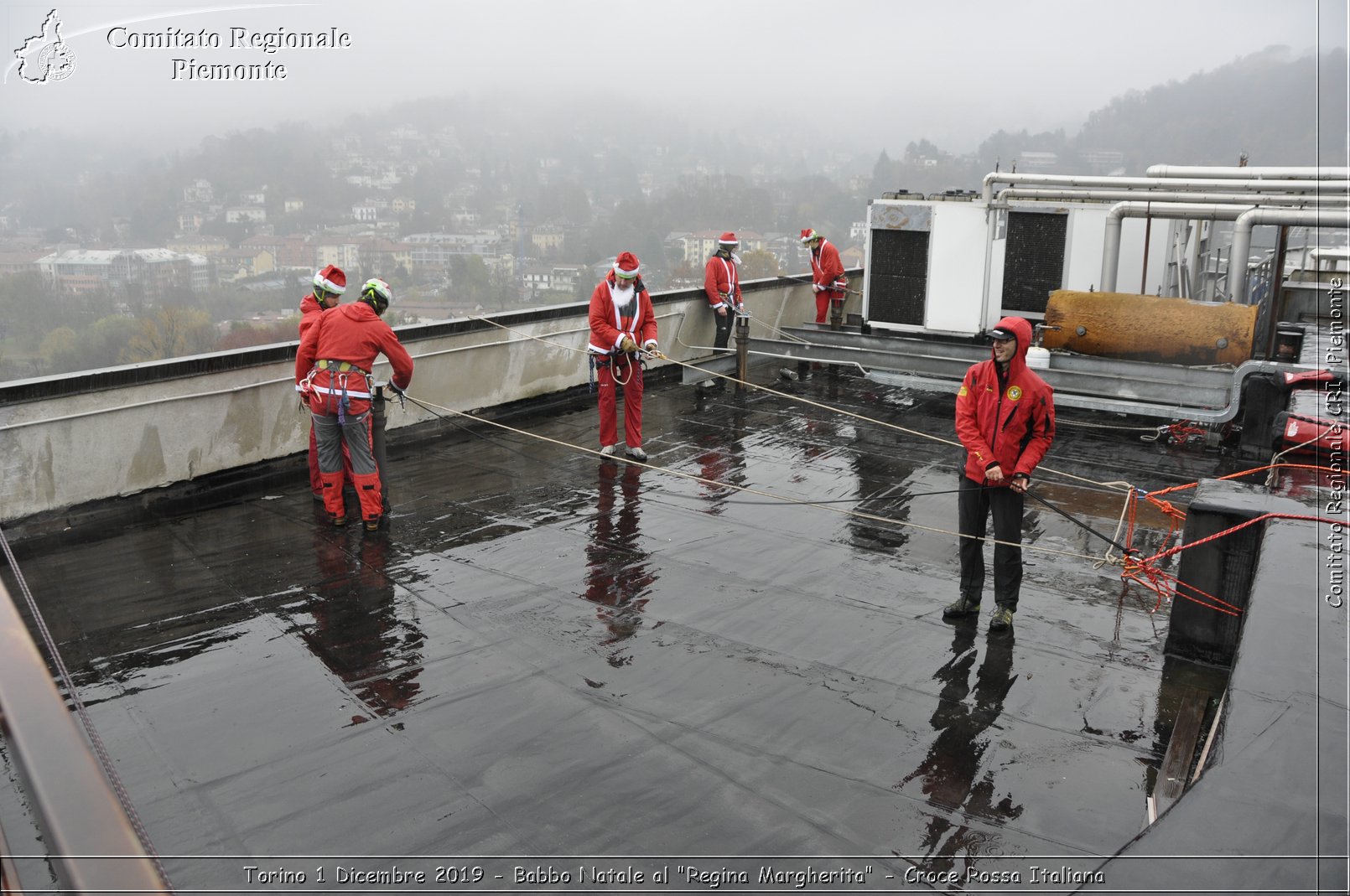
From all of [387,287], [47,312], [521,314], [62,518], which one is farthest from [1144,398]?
[47,312]

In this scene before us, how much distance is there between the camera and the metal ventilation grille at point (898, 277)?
14.0 m

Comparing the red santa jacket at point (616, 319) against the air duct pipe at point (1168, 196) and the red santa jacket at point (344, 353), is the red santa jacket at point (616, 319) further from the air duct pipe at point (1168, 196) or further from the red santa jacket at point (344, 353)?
the air duct pipe at point (1168, 196)

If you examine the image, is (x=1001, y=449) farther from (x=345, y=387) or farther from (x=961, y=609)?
(x=345, y=387)

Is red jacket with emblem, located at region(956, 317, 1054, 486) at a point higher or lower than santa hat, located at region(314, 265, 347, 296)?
lower

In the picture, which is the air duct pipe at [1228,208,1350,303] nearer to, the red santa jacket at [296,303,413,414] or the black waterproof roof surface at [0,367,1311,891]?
the black waterproof roof surface at [0,367,1311,891]

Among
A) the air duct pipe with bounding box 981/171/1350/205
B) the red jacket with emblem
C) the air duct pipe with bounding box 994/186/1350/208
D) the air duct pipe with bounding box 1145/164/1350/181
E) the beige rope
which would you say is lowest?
→ the beige rope

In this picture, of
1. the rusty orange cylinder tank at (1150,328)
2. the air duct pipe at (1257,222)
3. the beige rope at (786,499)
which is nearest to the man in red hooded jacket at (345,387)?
the beige rope at (786,499)

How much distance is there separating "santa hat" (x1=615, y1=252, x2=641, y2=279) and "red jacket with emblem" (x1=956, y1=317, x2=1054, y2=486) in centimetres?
440

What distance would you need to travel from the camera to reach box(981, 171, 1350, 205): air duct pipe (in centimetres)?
1184

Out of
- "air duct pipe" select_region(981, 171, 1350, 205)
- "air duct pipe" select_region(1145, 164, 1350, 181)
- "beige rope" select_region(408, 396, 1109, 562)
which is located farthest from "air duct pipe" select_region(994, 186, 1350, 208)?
"beige rope" select_region(408, 396, 1109, 562)

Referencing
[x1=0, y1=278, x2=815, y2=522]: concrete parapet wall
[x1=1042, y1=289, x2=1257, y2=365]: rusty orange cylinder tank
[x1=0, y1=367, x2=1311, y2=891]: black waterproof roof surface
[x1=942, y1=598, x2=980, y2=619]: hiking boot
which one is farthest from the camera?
[x1=1042, y1=289, x2=1257, y2=365]: rusty orange cylinder tank

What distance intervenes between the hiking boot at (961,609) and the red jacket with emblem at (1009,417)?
0.79m

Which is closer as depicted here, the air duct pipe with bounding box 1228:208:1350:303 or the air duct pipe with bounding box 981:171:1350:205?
the air duct pipe with bounding box 1228:208:1350:303

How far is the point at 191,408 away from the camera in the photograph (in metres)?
8.41
